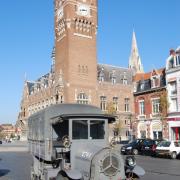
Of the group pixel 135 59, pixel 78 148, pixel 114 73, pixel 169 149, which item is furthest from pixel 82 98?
pixel 135 59

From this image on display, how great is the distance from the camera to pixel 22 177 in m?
17.0

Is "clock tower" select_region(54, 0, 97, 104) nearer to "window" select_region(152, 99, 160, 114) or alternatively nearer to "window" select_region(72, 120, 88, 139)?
"window" select_region(152, 99, 160, 114)

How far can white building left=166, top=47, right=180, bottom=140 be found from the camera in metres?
42.9

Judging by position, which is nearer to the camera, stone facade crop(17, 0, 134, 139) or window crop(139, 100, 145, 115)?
window crop(139, 100, 145, 115)

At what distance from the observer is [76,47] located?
191 feet

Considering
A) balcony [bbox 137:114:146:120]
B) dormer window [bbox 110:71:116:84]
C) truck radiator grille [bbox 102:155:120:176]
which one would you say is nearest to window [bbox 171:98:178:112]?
balcony [bbox 137:114:146:120]

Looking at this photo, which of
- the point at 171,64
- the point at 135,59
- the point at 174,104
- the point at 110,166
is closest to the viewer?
the point at 110,166

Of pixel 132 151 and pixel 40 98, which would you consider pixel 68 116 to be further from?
pixel 40 98

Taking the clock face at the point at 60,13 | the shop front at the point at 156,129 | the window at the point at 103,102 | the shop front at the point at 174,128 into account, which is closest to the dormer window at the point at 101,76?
the window at the point at 103,102

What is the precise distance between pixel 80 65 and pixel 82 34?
5646 mm

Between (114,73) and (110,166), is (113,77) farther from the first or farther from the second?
(110,166)

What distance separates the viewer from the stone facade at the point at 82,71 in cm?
5725

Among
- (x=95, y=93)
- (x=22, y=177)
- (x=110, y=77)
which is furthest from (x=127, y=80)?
(x=22, y=177)

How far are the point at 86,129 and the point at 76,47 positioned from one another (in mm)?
48507
